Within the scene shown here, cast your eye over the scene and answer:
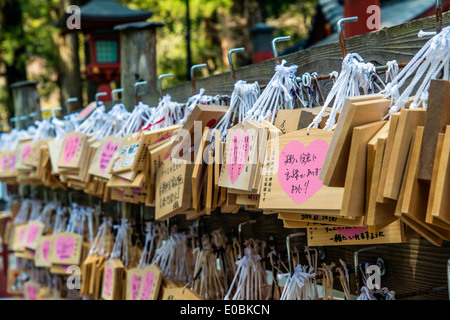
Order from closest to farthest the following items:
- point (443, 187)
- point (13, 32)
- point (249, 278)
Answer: point (443, 187)
point (249, 278)
point (13, 32)

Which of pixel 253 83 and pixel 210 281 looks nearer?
pixel 253 83

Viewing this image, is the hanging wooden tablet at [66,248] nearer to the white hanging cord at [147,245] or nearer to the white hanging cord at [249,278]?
the white hanging cord at [147,245]

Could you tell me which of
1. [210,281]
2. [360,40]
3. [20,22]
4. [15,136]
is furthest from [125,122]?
[20,22]

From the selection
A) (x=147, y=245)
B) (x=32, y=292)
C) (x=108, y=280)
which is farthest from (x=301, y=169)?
(x=32, y=292)

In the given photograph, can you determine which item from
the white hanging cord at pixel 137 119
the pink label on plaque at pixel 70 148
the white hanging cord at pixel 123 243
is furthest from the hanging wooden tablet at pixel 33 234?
the white hanging cord at pixel 137 119

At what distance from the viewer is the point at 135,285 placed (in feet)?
7.59

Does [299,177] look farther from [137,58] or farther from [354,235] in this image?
[137,58]

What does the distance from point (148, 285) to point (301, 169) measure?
1.19 meters

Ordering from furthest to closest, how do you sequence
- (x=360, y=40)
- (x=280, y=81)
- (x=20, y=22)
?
(x=20, y=22), (x=280, y=81), (x=360, y=40)

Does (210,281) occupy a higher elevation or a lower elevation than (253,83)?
lower

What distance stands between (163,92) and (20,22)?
798cm

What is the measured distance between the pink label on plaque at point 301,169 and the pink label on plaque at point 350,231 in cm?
19

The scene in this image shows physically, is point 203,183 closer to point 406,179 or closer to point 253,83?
point 253,83
